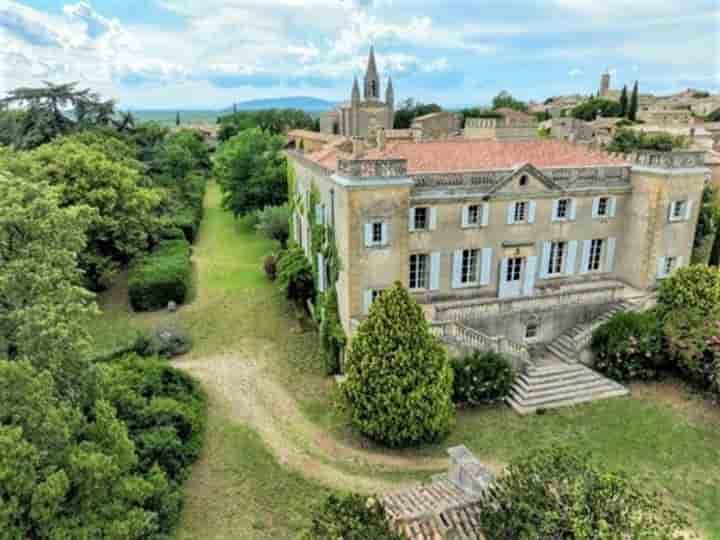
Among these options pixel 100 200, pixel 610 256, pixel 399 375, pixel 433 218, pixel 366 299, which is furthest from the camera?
pixel 100 200

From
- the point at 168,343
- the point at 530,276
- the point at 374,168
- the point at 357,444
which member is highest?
the point at 374,168

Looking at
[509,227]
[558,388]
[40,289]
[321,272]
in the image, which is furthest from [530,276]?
[40,289]

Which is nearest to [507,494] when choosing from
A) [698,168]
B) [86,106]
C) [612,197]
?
[612,197]

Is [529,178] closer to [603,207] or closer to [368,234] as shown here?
[603,207]

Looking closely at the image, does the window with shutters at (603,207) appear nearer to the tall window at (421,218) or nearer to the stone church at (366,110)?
the tall window at (421,218)

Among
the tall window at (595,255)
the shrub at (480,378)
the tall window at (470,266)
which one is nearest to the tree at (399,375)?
the shrub at (480,378)

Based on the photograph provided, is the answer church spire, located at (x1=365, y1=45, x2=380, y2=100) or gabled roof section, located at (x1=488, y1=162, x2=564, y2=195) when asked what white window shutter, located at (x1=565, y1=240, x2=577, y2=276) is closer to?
gabled roof section, located at (x1=488, y1=162, x2=564, y2=195)

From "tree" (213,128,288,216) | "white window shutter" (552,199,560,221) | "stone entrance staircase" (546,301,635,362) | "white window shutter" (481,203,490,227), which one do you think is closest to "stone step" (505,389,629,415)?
"stone entrance staircase" (546,301,635,362)
